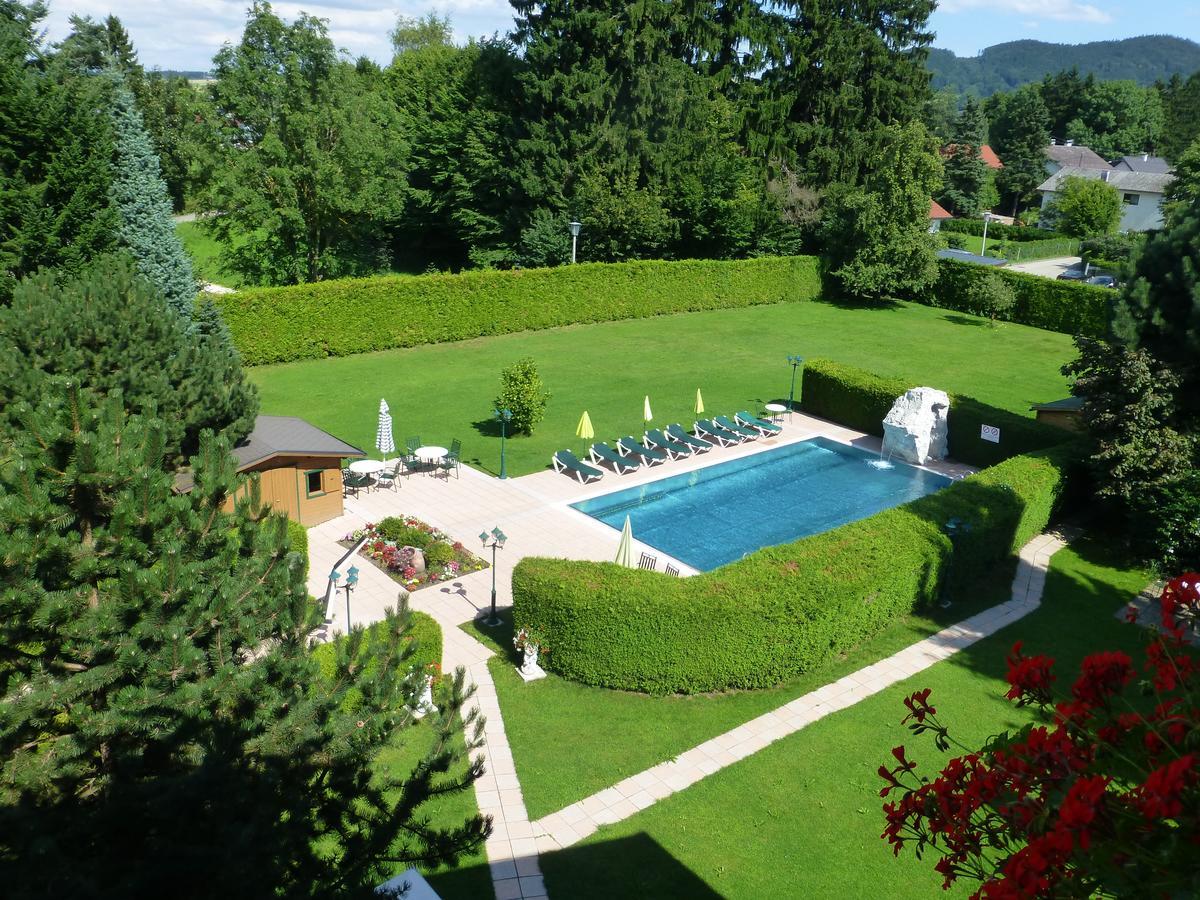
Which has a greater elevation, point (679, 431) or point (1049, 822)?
point (1049, 822)

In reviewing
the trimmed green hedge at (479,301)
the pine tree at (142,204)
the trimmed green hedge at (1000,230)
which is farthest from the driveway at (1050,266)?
the pine tree at (142,204)

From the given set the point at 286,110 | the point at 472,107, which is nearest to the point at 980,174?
the point at 472,107

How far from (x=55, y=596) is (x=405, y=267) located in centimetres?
4350

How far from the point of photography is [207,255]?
4684cm

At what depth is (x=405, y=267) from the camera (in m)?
46.8

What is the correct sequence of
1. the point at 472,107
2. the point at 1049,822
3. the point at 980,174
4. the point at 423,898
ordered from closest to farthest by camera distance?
the point at 1049,822, the point at 423,898, the point at 472,107, the point at 980,174

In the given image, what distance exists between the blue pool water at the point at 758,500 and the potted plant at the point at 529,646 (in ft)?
16.6

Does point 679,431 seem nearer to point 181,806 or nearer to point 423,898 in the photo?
point 423,898

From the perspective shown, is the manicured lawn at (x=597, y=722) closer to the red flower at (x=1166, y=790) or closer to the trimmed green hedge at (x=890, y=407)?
the red flower at (x=1166, y=790)

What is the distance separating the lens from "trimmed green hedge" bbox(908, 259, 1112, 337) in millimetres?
36000

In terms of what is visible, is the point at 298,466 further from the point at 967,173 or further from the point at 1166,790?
the point at 967,173

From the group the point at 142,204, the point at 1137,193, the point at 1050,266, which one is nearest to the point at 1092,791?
the point at 142,204

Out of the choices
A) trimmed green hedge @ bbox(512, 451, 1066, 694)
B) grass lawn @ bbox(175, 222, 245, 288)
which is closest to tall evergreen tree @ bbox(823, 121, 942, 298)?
grass lawn @ bbox(175, 222, 245, 288)

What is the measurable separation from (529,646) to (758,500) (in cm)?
941
